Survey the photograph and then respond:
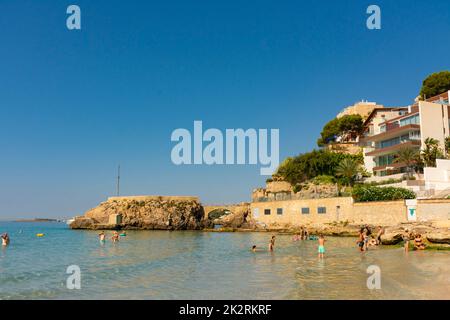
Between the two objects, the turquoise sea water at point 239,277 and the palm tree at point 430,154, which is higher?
the palm tree at point 430,154

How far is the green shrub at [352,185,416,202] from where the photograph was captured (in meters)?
46.0

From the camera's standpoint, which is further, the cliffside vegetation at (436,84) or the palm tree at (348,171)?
the cliffside vegetation at (436,84)

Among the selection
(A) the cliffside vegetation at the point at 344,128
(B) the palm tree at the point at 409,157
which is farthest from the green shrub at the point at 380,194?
(A) the cliffside vegetation at the point at 344,128

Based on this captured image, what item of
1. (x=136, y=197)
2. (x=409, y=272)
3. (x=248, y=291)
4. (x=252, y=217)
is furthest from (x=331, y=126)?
(x=248, y=291)

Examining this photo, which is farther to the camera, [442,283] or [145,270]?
[145,270]

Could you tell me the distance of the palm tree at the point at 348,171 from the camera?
197 ft

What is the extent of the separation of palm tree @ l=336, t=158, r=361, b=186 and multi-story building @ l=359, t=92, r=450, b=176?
3552 millimetres

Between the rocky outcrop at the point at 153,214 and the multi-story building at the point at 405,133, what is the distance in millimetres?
A: 41137

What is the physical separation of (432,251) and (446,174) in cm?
2423

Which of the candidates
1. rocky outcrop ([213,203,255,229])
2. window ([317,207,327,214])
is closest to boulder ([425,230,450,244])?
window ([317,207,327,214])

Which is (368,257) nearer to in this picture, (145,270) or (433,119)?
(145,270)

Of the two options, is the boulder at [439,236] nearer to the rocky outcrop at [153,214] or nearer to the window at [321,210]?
the window at [321,210]

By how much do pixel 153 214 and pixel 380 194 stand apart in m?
53.1
